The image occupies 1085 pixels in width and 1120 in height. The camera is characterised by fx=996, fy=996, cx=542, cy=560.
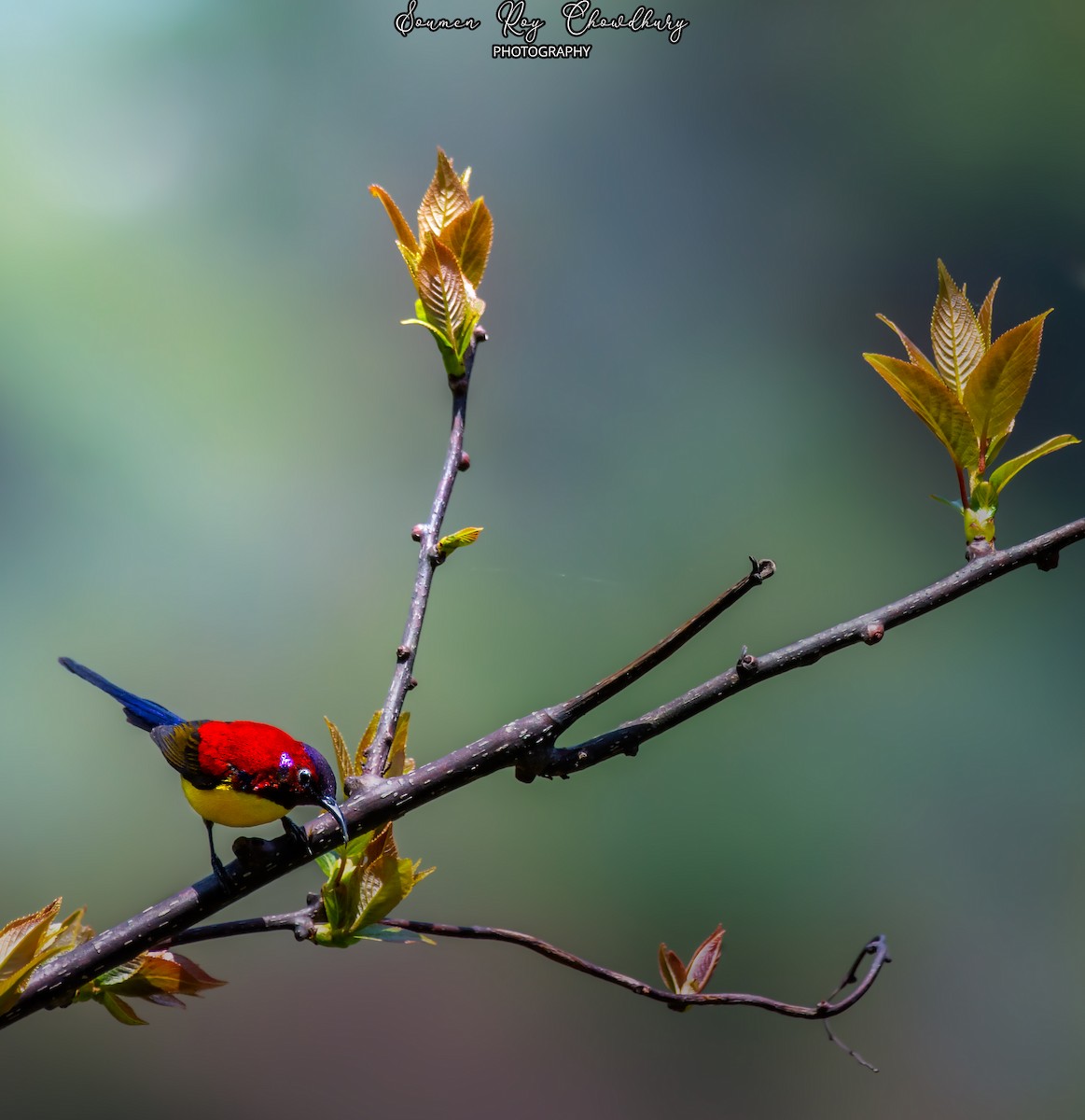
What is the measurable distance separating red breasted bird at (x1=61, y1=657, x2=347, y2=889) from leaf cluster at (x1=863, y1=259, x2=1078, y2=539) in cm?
27

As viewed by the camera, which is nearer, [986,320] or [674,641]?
[674,641]

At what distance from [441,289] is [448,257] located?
16 mm

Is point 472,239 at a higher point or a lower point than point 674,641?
higher

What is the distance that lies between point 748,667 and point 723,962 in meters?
0.68

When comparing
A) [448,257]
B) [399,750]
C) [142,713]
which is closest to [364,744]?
[399,750]

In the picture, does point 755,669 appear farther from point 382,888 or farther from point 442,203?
point 442,203

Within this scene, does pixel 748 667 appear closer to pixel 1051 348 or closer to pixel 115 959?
pixel 115 959

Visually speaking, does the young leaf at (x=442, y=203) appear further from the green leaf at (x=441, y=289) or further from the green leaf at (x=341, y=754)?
the green leaf at (x=341, y=754)

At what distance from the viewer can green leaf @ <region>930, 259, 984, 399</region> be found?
0.41 meters

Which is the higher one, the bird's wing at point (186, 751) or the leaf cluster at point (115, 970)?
the bird's wing at point (186, 751)

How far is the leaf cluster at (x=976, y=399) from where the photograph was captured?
38cm

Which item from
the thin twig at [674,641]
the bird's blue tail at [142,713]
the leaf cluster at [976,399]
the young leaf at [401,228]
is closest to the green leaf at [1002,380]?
the leaf cluster at [976,399]

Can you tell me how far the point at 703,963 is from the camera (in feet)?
1.52

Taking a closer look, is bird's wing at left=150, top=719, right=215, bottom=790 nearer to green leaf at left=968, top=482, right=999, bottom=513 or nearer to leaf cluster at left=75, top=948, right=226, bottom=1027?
leaf cluster at left=75, top=948, right=226, bottom=1027
